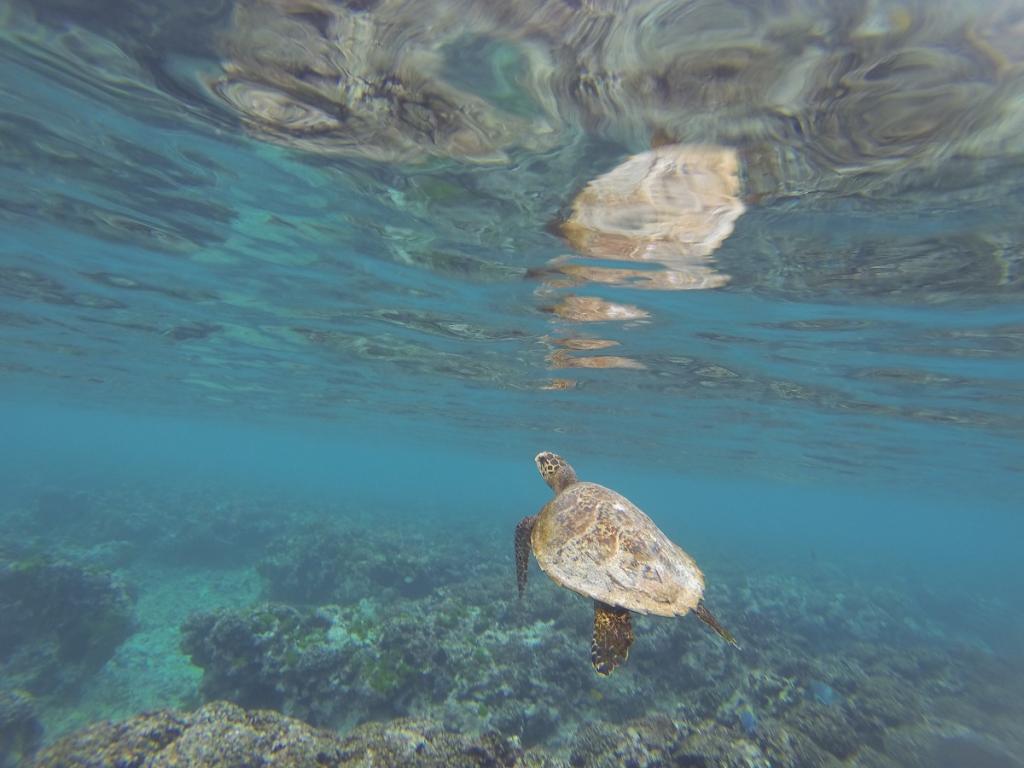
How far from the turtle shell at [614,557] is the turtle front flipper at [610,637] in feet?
0.75

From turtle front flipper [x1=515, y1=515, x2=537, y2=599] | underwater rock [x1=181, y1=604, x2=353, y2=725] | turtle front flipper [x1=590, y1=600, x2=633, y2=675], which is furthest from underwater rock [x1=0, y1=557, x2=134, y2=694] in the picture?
turtle front flipper [x1=590, y1=600, x2=633, y2=675]

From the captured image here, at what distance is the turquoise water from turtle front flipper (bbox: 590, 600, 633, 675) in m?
2.77

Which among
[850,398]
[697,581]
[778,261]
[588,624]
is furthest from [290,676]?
[850,398]

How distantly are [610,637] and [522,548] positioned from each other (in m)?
1.58

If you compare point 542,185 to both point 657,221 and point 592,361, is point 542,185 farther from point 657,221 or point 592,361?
point 592,361

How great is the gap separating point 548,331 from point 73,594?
1593 cm

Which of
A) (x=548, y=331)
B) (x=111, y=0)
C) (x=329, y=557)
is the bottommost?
(x=329, y=557)

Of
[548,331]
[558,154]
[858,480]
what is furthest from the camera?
[858,480]

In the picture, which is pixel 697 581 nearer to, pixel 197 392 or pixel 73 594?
pixel 73 594

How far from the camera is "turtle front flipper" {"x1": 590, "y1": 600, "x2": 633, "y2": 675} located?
4.36 meters

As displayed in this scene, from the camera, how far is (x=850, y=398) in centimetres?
1861

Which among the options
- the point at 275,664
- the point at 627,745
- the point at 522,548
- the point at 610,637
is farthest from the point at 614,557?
the point at 275,664

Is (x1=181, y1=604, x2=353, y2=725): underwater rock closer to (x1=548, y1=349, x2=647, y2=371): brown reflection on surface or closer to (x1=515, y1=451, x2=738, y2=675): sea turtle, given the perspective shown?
(x1=515, y1=451, x2=738, y2=675): sea turtle

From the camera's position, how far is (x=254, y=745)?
5145 mm
